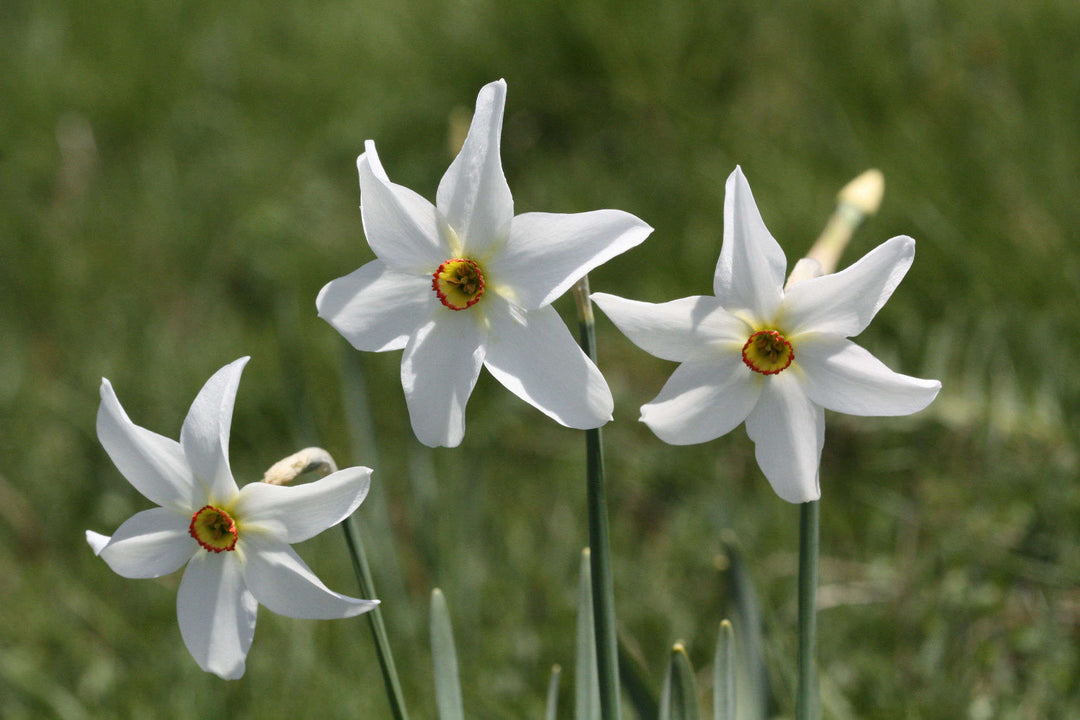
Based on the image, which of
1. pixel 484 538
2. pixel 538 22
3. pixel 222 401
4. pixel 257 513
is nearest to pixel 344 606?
pixel 257 513

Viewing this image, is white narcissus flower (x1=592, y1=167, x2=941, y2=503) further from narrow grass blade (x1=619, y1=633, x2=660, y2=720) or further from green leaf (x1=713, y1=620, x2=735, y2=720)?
narrow grass blade (x1=619, y1=633, x2=660, y2=720)

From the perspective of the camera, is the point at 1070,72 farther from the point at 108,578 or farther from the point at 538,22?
the point at 108,578

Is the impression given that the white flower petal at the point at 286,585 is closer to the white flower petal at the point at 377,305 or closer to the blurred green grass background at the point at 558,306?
the white flower petal at the point at 377,305

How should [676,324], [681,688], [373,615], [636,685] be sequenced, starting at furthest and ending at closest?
1. [636,685]
2. [681,688]
3. [373,615]
4. [676,324]

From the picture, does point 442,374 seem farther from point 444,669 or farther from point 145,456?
point 444,669

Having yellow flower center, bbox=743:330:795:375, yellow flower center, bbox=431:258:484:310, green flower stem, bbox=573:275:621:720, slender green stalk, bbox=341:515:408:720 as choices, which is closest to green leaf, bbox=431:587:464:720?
slender green stalk, bbox=341:515:408:720

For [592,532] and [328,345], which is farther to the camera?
[328,345]

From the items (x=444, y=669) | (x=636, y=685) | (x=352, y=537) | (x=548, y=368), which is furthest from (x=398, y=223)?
(x=636, y=685)
